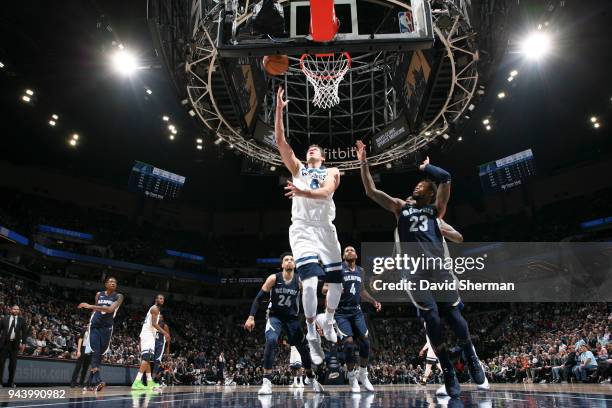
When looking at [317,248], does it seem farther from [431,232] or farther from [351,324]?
[351,324]

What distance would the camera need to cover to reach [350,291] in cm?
725

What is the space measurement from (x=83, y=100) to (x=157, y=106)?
414cm

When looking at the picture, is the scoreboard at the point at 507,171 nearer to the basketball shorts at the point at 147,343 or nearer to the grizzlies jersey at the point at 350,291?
the grizzlies jersey at the point at 350,291

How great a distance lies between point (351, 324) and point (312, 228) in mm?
2744

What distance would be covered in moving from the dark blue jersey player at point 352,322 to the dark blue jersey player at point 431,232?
76.5 inches

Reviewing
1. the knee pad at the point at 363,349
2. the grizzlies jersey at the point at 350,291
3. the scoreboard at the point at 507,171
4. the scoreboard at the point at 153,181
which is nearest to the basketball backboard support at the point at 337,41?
the grizzlies jersey at the point at 350,291

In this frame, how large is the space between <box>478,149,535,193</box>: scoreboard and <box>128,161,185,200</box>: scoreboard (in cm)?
1910

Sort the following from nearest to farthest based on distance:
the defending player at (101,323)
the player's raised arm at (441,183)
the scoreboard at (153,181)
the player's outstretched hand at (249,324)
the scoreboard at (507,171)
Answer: the player's raised arm at (441,183) < the player's outstretched hand at (249,324) < the defending player at (101,323) < the scoreboard at (507,171) < the scoreboard at (153,181)

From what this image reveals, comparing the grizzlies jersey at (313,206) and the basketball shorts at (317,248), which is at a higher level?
the grizzlies jersey at (313,206)

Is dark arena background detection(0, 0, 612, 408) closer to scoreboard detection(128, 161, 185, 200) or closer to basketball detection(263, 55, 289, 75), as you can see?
basketball detection(263, 55, 289, 75)

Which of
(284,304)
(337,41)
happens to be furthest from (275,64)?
(284,304)

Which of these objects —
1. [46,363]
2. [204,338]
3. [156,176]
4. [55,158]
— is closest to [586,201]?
[204,338]

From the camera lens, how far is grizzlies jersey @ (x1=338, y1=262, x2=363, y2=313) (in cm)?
719

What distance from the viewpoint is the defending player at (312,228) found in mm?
4840
